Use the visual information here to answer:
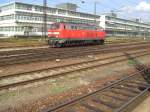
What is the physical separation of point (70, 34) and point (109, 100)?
2018cm

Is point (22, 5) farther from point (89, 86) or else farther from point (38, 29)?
point (89, 86)

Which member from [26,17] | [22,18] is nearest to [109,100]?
[22,18]

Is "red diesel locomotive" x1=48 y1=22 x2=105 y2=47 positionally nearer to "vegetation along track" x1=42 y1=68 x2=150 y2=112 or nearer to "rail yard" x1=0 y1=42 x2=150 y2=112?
"rail yard" x1=0 y1=42 x2=150 y2=112

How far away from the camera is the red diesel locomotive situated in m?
26.6

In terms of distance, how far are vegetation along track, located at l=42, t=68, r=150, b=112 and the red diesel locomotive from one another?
17.1 meters

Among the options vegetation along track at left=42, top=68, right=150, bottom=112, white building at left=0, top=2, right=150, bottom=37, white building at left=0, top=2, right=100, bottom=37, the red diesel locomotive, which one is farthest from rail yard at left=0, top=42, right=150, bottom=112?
white building at left=0, top=2, right=100, bottom=37

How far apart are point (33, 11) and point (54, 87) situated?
245 ft

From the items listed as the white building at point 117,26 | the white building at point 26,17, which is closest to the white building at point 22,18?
the white building at point 26,17

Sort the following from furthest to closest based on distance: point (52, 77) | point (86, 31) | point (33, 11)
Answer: point (33, 11) < point (86, 31) < point (52, 77)

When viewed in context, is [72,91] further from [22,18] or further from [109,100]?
[22,18]

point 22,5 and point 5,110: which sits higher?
point 22,5

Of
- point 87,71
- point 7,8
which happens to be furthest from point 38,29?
point 87,71

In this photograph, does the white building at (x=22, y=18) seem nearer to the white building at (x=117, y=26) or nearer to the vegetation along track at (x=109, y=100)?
the white building at (x=117, y=26)

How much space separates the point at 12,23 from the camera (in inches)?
2975
